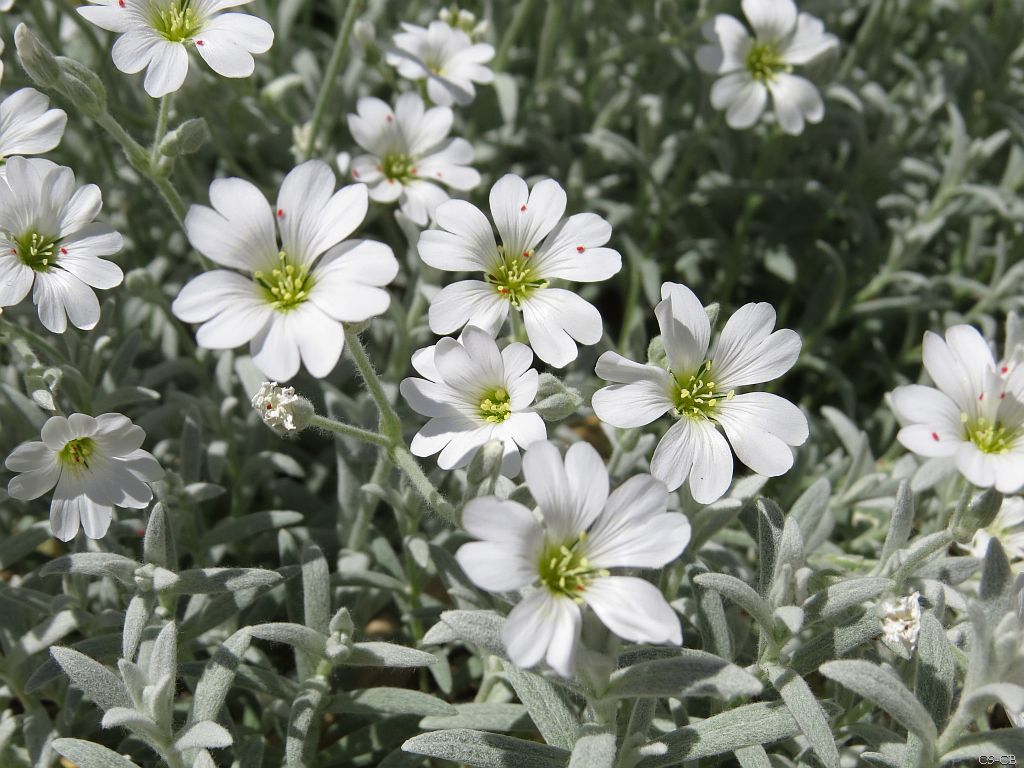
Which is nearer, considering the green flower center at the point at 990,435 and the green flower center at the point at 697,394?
the green flower center at the point at 990,435

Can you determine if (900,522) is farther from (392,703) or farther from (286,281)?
(286,281)

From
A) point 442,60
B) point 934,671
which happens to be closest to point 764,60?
point 442,60

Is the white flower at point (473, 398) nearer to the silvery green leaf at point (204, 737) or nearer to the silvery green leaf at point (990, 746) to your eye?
the silvery green leaf at point (204, 737)

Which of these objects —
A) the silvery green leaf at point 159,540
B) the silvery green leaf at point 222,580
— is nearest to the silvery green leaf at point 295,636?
the silvery green leaf at point 222,580

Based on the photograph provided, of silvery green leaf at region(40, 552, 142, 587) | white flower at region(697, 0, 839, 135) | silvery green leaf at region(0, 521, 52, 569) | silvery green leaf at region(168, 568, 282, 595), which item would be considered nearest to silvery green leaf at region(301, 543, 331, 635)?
silvery green leaf at region(168, 568, 282, 595)

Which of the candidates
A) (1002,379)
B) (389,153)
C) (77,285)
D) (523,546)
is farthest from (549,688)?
(389,153)

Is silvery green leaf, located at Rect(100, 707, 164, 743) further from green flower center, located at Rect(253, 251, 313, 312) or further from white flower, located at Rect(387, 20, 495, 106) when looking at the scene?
white flower, located at Rect(387, 20, 495, 106)

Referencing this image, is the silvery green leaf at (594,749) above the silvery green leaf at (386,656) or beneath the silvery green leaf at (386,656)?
above
